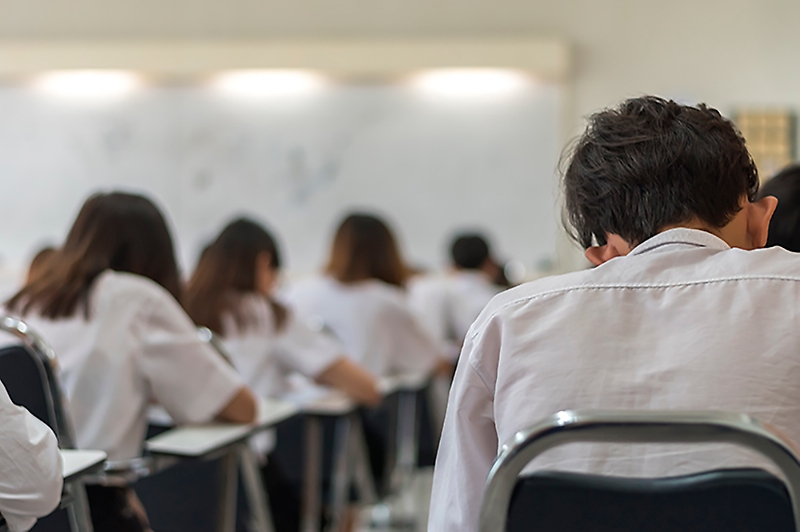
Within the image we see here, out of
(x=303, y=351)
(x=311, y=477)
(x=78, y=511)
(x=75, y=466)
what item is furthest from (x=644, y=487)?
(x=303, y=351)

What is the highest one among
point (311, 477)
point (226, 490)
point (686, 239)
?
point (686, 239)

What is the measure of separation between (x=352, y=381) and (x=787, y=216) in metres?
1.45

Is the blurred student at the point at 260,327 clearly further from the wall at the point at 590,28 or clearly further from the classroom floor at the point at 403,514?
the wall at the point at 590,28

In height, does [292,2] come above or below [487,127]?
above

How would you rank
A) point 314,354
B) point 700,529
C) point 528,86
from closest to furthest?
point 700,529
point 314,354
point 528,86

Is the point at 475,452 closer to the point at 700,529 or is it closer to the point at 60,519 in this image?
the point at 700,529

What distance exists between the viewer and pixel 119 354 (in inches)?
81.4

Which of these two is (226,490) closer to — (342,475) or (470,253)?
(342,475)

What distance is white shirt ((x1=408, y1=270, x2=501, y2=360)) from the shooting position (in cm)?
500

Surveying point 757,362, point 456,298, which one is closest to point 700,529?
point 757,362

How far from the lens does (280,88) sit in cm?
674

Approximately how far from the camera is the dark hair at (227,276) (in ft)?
9.45

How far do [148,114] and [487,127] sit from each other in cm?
256

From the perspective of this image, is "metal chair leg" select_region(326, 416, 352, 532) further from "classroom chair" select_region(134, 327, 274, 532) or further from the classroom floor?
"classroom chair" select_region(134, 327, 274, 532)
